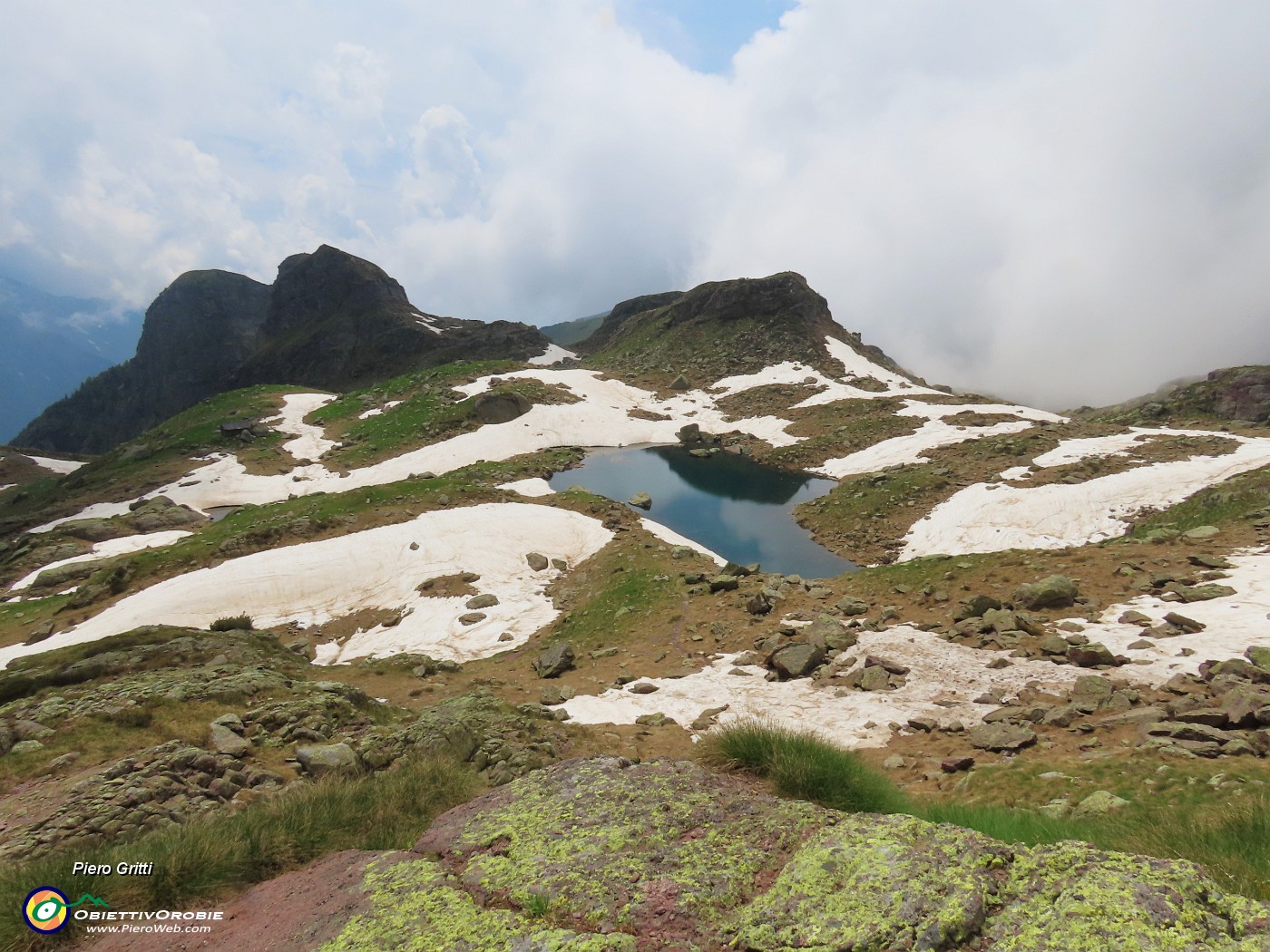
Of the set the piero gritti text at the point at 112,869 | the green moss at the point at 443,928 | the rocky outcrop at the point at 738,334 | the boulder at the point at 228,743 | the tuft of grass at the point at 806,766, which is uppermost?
the rocky outcrop at the point at 738,334

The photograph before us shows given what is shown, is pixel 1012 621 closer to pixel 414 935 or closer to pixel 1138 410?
pixel 414 935

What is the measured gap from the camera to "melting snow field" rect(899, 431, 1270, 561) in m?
30.0

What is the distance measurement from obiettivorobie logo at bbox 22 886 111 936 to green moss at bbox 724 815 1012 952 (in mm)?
5472

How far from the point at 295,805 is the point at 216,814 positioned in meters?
1.60

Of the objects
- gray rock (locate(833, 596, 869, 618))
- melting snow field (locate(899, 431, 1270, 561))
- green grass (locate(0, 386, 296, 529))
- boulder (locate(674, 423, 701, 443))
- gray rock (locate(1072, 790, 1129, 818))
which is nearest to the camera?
gray rock (locate(1072, 790, 1129, 818))

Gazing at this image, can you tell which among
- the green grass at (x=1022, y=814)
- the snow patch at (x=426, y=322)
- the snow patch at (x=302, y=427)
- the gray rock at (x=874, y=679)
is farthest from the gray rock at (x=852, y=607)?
the snow patch at (x=426, y=322)

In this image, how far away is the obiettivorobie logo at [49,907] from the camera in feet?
14.8

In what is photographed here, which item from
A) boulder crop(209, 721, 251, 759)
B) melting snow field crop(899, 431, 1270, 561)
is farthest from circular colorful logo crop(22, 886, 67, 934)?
melting snow field crop(899, 431, 1270, 561)

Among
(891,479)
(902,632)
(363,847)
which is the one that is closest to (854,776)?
(363,847)

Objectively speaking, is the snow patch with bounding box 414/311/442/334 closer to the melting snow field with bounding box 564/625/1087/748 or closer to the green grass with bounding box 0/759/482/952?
the melting snow field with bounding box 564/625/1087/748

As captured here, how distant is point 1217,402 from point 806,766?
3248 inches

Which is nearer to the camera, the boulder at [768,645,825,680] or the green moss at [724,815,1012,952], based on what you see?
the green moss at [724,815,1012,952]

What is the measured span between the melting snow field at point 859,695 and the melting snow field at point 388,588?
9.50m

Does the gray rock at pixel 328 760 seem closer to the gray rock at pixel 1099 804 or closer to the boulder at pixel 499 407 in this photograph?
the gray rock at pixel 1099 804
